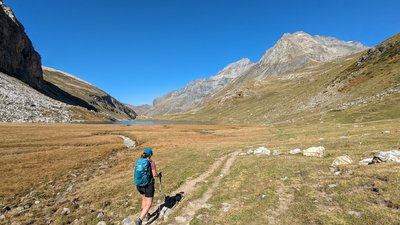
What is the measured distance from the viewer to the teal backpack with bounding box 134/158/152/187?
1491 centimetres

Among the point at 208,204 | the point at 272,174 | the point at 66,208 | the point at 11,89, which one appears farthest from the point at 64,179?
the point at 11,89

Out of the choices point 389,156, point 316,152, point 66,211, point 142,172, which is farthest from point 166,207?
point 316,152

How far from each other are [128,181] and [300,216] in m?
18.2

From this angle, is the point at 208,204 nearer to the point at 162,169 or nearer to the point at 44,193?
the point at 162,169

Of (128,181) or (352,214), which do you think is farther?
(128,181)

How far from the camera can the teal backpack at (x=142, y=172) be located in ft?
48.9

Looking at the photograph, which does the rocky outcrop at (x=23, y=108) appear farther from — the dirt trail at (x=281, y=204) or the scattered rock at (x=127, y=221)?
the dirt trail at (x=281, y=204)

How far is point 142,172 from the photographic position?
14.9 meters

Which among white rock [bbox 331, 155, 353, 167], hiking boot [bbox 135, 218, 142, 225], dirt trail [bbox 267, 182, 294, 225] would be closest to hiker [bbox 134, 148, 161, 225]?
hiking boot [bbox 135, 218, 142, 225]

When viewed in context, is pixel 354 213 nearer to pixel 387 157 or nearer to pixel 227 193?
pixel 227 193

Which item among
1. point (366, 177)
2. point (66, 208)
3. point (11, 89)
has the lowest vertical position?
point (66, 208)

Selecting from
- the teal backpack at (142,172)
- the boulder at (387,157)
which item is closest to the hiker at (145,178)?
the teal backpack at (142,172)

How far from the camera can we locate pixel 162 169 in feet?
99.6

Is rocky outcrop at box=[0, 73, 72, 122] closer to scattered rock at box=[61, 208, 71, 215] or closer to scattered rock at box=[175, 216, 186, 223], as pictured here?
scattered rock at box=[61, 208, 71, 215]
